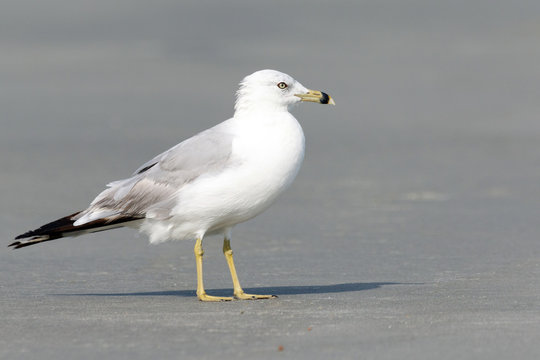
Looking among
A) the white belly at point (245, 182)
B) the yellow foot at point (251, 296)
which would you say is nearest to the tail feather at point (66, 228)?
the white belly at point (245, 182)

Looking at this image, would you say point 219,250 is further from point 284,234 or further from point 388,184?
point 388,184

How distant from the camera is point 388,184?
14648 millimetres

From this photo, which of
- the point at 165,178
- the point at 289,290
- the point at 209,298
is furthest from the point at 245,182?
the point at 289,290

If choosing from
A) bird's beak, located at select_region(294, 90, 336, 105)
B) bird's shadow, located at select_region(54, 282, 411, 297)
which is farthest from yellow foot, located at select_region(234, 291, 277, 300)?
bird's beak, located at select_region(294, 90, 336, 105)

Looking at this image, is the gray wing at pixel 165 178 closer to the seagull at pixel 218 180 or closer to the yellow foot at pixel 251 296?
the seagull at pixel 218 180

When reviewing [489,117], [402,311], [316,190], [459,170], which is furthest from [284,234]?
[489,117]

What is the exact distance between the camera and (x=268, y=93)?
8273 mm

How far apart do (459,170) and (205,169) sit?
29.0 ft

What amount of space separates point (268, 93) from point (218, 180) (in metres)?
0.85

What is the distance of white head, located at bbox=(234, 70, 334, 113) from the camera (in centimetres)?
823

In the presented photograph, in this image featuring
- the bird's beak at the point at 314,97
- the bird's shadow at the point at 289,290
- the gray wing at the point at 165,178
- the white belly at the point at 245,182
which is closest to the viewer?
the white belly at the point at 245,182

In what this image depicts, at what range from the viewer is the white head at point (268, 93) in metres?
8.23

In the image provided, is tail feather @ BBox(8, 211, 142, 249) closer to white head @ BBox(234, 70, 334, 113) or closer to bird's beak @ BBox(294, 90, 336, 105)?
white head @ BBox(234, 70, 334, 113)

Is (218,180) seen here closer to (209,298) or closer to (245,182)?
(245,182)
